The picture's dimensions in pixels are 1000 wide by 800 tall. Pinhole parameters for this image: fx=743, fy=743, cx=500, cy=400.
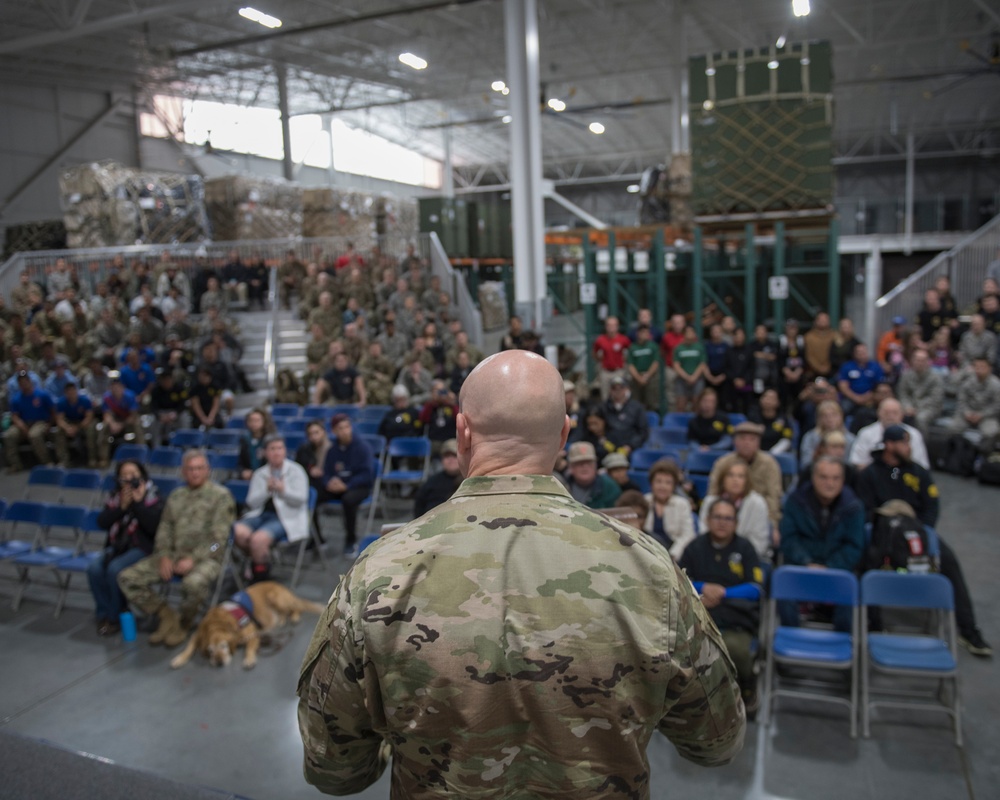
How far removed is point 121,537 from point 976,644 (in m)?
5.58

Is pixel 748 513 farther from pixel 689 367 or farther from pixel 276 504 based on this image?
pixel 689 367

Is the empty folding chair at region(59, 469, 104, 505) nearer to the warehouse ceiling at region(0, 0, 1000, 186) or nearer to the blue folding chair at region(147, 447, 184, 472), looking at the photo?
the blue folding chair at region(147, 447, 184, 472)

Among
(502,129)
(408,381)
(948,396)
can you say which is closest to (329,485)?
(408,381)

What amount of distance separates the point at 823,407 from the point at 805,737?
9.87ft

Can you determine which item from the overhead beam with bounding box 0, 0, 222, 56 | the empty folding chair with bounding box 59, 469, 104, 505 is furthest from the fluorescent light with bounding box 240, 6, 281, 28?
the empty folding chair with bounding box 59, 469, 104, 505

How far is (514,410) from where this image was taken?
4.30ft

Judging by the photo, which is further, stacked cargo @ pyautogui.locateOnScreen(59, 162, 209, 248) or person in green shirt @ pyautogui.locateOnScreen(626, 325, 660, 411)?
stacked cargo @ pyautogui.locateOnScreen(59, 162, 209, 248)

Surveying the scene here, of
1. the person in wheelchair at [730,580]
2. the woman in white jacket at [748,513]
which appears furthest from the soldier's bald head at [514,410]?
the woman in white jacket at [748,513]

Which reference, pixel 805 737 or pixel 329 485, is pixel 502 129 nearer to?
pixel 329 485

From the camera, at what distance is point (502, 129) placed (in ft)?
90.6

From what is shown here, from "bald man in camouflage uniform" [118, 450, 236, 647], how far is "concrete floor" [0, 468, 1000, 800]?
0.24 metres

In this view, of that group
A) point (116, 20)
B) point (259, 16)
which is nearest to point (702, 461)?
point (259, 16)

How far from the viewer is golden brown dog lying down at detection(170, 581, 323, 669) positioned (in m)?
4.70

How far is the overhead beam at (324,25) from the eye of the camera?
13.6 m
